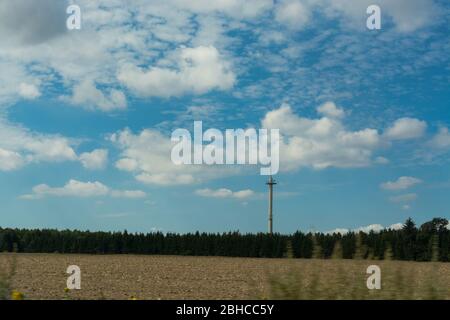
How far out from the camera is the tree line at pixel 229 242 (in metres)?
60.8

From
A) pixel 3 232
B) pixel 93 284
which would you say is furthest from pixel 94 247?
pixel 93 284

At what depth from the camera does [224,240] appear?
230 feet

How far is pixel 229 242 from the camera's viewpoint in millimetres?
69750

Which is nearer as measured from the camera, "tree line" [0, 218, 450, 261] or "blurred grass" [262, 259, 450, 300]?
"blurred grass" [262, 259, 450, 300]

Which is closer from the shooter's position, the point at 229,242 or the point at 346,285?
the point at 346,285

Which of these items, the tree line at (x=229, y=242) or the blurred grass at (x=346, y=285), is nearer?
the blurred grass at (x=346, y=285)

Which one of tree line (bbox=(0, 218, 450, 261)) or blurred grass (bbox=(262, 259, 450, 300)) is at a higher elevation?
blurred grass (bbox=(262, 259, 450, 300))

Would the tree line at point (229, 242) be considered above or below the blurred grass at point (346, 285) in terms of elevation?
below

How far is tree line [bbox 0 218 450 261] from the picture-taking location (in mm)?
60781
